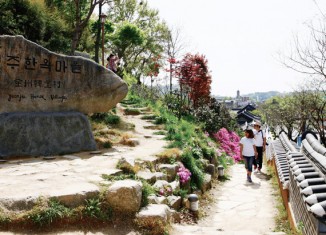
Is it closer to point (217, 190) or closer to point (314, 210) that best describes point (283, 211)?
point (217, 190)

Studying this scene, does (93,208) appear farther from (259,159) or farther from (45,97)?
(259,159)

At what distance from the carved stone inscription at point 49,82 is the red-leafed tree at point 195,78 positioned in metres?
9.29

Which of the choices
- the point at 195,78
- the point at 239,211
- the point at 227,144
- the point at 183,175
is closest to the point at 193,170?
the point at 183,175

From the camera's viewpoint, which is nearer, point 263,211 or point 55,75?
point 263,211

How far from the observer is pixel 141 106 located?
15.0m

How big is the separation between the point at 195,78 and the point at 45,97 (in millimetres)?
11666

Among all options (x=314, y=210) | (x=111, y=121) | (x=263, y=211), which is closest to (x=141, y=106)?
(x=111, y=121)

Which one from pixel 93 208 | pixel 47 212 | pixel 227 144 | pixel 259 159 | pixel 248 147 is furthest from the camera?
pixel 227 144

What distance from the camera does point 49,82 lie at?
27.7 ft

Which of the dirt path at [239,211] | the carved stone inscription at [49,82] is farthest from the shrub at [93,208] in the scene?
the carved stone inscription at [49,82]

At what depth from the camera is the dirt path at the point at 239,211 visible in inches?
209

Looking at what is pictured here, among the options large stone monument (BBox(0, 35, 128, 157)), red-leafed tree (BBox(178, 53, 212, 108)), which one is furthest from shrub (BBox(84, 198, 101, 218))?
red-leafed tree (BBox(178, 53, 212, 108))

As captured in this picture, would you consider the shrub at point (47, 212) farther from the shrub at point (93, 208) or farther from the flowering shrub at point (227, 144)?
the flowering shrub at point (227, 144)

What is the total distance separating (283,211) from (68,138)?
18.1 ft
